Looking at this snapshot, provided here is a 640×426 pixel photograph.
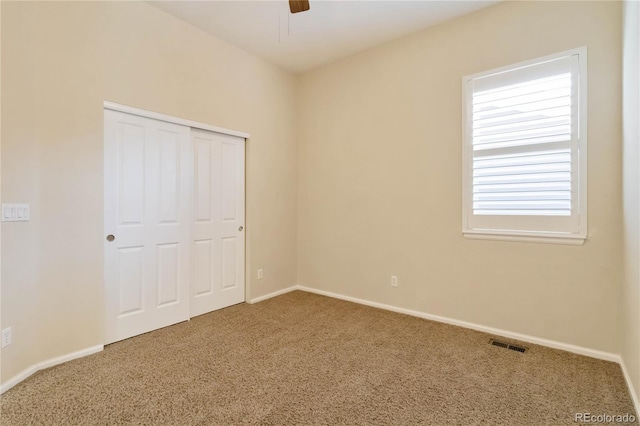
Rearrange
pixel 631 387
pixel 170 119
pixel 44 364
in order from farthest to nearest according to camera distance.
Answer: pixel 170 119
pixel 44 364
pixel 631 387

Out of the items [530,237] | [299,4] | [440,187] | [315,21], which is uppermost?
[315,21]

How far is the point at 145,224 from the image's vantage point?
2934 mm

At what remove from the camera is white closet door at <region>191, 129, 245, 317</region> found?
3.41m

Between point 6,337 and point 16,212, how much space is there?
32.7 inches

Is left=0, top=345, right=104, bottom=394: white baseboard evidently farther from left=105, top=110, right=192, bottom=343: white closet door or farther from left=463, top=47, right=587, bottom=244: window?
left=463, top=47, right=587, bottom=244: window

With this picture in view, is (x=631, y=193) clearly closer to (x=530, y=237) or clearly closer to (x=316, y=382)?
(x=530, y=237)

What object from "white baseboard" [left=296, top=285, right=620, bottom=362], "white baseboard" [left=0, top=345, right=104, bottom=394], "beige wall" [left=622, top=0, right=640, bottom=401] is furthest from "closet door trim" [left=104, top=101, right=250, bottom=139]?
"beige wall" [left=622, top=0, right=640, bottom=401]

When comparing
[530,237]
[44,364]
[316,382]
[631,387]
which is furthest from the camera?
[530,237]

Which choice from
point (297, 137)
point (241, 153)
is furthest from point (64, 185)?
point (297, 137)

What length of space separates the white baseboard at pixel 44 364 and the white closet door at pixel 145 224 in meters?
0.18

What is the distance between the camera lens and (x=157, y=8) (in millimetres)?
2939

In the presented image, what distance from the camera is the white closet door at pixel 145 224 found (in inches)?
106

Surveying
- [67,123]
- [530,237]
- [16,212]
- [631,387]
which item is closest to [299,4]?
[67,123]

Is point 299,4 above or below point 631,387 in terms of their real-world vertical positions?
above
